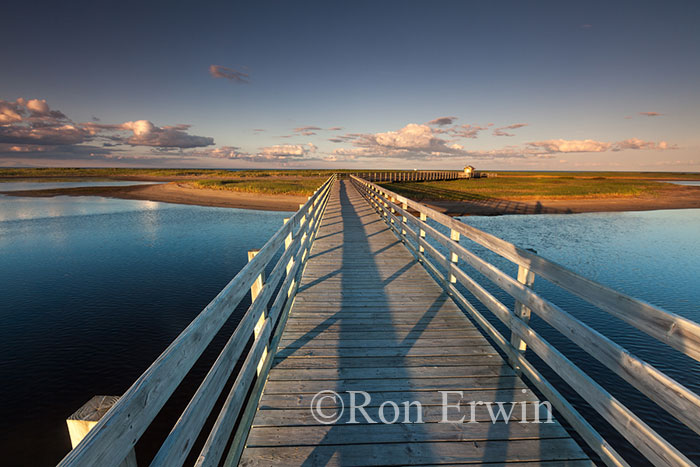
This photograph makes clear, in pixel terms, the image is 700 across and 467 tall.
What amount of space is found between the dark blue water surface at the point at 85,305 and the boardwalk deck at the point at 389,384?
164 inches

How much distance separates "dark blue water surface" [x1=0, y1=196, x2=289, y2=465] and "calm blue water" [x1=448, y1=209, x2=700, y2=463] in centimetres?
848

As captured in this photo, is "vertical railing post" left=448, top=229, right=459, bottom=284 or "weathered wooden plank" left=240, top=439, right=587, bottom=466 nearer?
"weathered wooden plank" left=240, top=439, right=587, bottom=466

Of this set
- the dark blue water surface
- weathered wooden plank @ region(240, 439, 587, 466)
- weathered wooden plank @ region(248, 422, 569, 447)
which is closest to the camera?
weathered wooden plank @ region(240, 439, 587, 466)

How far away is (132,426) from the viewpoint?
126 cm

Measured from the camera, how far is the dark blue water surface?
225 inches

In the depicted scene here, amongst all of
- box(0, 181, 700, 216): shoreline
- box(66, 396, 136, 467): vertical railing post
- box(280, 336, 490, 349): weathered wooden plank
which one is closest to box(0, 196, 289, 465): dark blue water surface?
box(280, 336, 490, 349): weathered wooden plank

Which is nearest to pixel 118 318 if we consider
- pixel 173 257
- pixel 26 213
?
pixel 173 257

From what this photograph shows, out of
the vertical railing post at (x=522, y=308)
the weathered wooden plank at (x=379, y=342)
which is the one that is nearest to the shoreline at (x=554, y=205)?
the weathered wooden plank at (x=379, y=342)

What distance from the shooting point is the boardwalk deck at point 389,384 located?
2590 mm

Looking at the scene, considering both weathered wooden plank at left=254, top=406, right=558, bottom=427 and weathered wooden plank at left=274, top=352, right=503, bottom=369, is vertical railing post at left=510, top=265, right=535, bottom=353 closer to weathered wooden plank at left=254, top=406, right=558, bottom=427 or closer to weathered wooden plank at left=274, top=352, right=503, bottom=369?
weathered wooden plank at left=274, top=352, right=503, bottom=369

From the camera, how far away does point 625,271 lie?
1278 cm

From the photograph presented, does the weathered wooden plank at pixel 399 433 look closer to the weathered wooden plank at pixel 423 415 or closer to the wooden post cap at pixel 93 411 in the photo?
the weathered wooden plank at pixel 423 415

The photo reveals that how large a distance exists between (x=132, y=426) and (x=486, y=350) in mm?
3932

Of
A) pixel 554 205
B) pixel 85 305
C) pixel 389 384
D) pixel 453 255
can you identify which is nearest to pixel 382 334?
pixel 389 384
